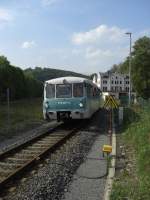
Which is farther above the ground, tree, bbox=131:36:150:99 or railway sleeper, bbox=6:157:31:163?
tree, bbox=131:36:150:99

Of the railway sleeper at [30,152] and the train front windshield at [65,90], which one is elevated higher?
the train front windshield at [65,90]

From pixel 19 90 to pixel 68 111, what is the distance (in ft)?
217

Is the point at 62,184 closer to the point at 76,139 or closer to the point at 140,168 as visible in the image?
the point at 140,168

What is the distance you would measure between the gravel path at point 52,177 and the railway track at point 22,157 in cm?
22

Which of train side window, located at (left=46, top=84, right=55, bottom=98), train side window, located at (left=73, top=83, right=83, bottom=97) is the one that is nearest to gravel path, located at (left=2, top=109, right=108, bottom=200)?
train side window, located at (left=73, top=83, right=83, bottom=97)

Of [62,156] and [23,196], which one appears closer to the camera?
[23,196]

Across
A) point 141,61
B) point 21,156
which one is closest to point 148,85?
point 141,61

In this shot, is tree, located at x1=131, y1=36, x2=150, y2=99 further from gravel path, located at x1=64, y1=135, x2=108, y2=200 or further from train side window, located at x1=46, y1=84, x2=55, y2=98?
gravel path, located at x1=64, y1=135, x2=108, y2=200

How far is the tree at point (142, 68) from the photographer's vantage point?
74500 mm

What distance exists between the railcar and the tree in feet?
174

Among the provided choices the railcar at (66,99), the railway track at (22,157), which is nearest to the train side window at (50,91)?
the railcar at (66,99)

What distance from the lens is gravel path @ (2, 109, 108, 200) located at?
8.20 meters

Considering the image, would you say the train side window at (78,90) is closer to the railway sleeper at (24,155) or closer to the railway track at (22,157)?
the railway track at (22,157)

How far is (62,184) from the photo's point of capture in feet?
29.7
